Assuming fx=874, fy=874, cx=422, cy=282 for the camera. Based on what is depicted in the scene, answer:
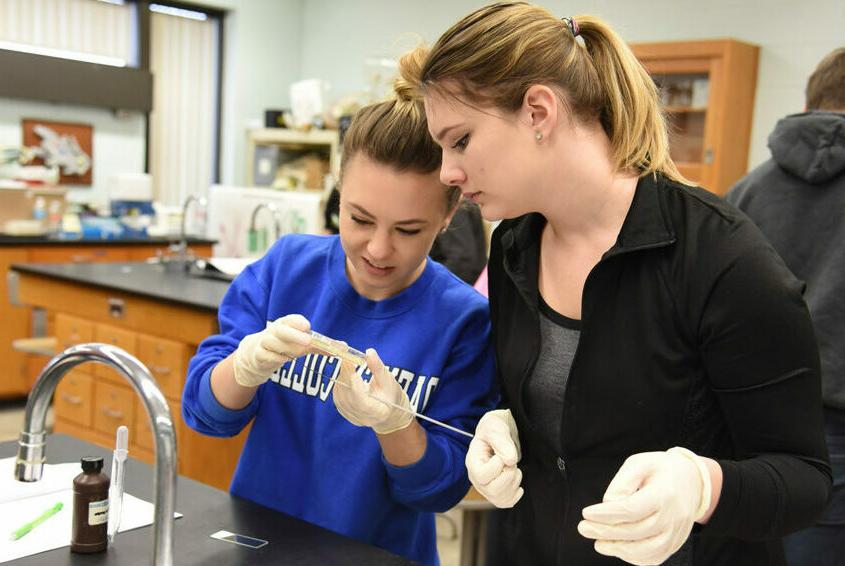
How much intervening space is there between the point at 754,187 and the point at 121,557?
67.1 inches

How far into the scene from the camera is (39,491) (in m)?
1.31

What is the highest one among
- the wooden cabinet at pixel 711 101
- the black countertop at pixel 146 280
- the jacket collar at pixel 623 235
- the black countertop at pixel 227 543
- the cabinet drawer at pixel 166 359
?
the wooden cabinet at pixel 711 101

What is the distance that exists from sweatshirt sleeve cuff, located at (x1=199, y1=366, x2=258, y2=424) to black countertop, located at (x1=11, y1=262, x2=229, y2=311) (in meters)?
1.72

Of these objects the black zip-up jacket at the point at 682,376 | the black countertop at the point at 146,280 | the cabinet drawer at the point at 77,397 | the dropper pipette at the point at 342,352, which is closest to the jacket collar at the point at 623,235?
the black zip-up jacket at the point at 682,376

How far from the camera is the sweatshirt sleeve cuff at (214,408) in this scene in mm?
1329

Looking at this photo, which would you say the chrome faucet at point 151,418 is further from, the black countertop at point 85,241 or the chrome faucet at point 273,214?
the black countertop at point 85,241

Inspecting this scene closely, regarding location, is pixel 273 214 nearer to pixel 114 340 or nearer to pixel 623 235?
pixel 114 340

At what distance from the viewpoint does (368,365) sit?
1212 millimetres

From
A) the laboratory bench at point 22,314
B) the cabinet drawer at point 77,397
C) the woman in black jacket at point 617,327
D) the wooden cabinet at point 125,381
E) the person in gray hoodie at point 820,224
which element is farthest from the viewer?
the laboratory bench at point 22,314

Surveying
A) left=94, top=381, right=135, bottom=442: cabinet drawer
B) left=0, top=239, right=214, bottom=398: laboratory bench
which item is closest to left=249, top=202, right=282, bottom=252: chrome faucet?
left=94, top=381, right=135, bottom=442: cabinet drawer

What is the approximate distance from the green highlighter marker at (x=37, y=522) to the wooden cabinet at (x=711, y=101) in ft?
13.4

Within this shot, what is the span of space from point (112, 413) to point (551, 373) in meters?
2.55

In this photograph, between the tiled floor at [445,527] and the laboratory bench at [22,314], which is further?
the laboratory bench at [22,314]

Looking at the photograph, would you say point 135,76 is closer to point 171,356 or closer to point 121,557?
point 171,356
